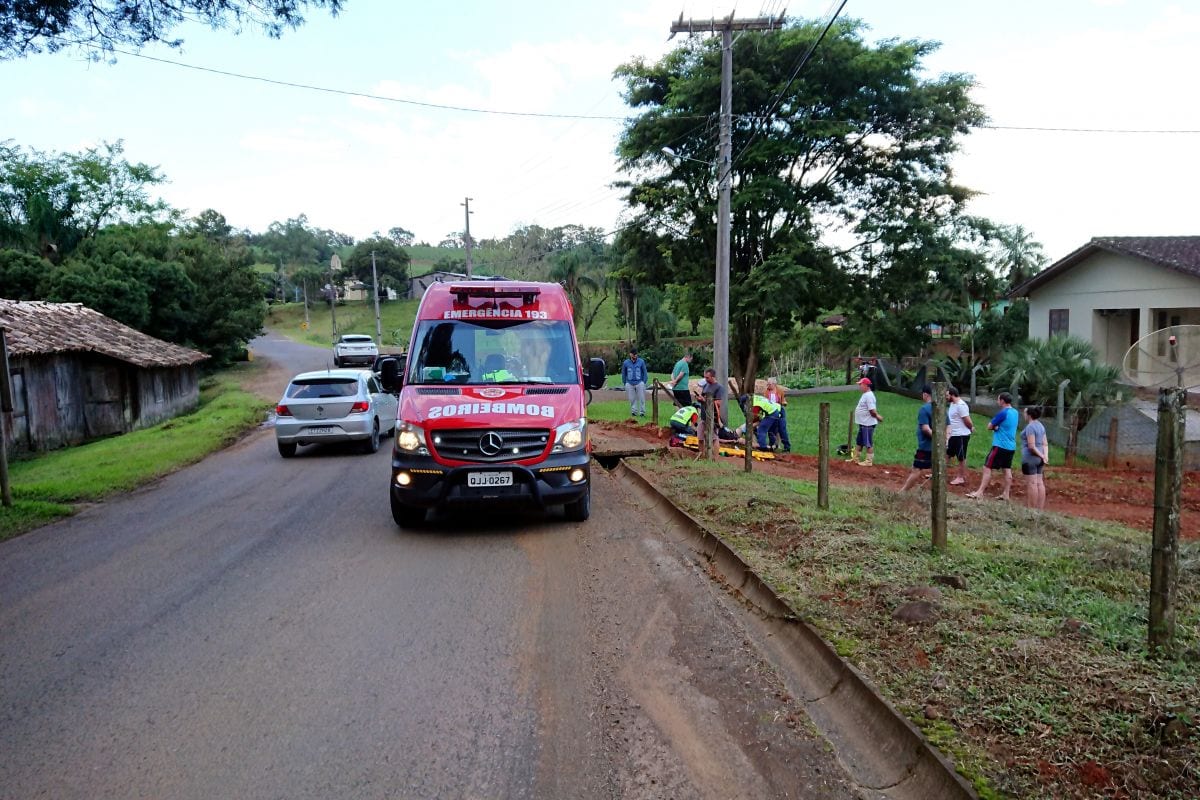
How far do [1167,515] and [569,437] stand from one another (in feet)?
16.9

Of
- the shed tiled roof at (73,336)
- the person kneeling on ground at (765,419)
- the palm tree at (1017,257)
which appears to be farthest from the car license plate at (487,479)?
the palm tree at (1017,257)

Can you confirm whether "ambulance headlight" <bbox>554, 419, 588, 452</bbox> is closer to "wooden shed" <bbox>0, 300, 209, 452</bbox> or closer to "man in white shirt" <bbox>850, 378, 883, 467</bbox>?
"man in white shirt" <bbox>850, 378, 883, 467</bbox>

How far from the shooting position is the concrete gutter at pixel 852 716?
11.5ft

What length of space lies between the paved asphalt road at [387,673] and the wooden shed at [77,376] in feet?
46.0

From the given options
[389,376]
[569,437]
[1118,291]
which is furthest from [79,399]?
[1118,291]

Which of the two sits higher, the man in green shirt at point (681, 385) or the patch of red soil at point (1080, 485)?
the man in green shirt at point (681, 385)

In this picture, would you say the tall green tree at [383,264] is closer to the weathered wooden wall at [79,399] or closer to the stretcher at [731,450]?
the weathered wooden wall at [79,399]

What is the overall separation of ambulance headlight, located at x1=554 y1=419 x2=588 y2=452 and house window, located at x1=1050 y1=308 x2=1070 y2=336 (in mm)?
25840

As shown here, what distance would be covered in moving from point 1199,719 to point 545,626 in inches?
143

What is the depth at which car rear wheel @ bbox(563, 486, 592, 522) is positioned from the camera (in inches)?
343

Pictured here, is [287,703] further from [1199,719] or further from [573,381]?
[573,381]

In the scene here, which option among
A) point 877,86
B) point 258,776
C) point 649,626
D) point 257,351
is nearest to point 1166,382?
point 649,626

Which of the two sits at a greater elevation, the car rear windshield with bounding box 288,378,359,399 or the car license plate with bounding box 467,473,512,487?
the car rear windshield with bounding box 288,378,359,399

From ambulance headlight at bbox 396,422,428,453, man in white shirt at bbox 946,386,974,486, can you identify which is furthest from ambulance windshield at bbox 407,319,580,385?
man in white shirt at bbox 946,386,974,486
